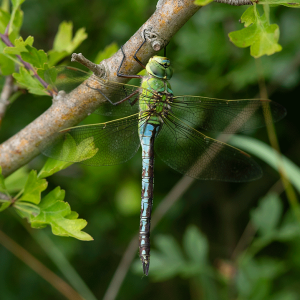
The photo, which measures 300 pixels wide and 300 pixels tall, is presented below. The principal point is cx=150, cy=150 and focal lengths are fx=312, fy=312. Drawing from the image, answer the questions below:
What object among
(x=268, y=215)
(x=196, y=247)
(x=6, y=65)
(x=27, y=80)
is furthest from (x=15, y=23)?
(x=268, y=215)

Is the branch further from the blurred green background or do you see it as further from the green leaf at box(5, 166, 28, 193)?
the blurred green background

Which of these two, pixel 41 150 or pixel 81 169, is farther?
pixel 81 169

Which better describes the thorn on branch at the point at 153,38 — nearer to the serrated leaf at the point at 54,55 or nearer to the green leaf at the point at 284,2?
the green leaf at the point at 284,2

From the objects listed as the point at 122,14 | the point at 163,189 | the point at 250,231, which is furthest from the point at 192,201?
the point at 122,14

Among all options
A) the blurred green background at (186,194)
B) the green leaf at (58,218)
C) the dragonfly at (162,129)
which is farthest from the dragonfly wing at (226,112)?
the green leaf at (58,218)

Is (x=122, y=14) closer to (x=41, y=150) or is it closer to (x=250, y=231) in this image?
(x=41, y=150)

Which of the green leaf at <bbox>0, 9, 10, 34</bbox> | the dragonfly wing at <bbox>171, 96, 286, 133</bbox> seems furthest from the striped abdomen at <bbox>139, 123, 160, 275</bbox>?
the green leaf at <bbox>0, 9, 10, 34</bbox>
